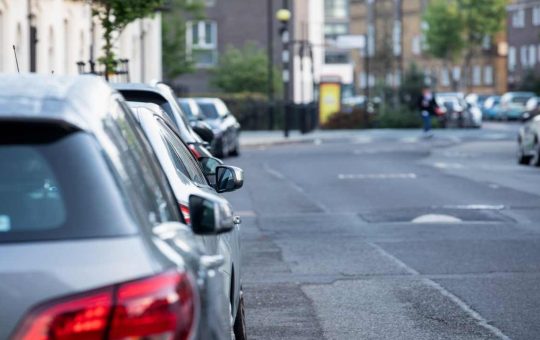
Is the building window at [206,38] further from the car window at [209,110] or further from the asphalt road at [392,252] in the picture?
the asphalt road at [392,252]

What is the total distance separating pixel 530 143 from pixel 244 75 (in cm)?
3876

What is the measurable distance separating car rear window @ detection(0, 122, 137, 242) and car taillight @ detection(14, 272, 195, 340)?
23 cm

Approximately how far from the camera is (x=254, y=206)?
66.6 ft

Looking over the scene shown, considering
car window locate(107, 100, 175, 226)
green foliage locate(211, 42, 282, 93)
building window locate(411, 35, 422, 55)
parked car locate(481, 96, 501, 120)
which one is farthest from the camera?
building window locate(411, 35, 422, 55)

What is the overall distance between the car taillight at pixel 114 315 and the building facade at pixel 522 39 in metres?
106

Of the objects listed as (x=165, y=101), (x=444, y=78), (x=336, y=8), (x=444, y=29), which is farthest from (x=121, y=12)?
(x=444, y=78)

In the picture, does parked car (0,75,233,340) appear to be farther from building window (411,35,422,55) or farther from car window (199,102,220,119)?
building window (411,35,422,55)

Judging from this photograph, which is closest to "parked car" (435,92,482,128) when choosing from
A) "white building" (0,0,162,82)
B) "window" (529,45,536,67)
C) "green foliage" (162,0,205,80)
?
"green foliage" (162,0,205,80)

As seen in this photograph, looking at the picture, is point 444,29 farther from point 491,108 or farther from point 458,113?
point 458,113

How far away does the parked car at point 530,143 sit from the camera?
98.1 feet

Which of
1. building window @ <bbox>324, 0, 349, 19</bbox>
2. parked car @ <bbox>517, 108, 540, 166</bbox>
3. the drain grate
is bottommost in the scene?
the drain grate

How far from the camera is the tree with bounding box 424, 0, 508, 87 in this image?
111250mm

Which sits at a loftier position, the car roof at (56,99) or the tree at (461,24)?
the tree at (461,24)

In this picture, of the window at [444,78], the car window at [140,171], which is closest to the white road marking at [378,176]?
the car window at [140,171]
